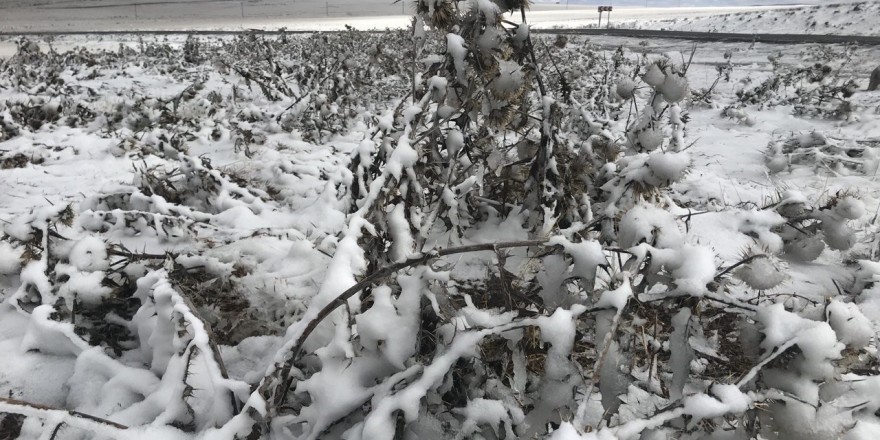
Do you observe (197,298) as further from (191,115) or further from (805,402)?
(191,115)

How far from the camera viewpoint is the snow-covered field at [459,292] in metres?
1.15

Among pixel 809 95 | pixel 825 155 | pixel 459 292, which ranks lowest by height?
pixel 459 292

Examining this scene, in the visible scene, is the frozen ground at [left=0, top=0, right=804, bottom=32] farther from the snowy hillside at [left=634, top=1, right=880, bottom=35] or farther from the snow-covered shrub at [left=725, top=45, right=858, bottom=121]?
the snow-covered shrub at [left=725, top=45, right=858, bottom=121]

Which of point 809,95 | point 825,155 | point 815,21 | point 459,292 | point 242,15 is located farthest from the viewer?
point 242,15

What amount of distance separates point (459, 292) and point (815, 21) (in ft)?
102

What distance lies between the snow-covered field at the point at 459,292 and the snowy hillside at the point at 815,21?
76.2ft

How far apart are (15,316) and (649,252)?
2.52 metres

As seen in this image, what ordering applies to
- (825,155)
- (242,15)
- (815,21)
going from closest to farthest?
(825,155) < (815,21) < (242,15)

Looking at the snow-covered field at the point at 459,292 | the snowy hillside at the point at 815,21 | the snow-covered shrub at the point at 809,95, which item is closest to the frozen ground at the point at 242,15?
the snowy hillside at the point at 815,21

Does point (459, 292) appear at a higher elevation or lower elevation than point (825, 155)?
lower

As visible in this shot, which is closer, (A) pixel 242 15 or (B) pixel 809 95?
(B) pixel 809 95

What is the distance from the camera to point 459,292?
2000mm

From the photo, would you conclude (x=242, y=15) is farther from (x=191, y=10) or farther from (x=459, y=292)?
(x=459, y=292)

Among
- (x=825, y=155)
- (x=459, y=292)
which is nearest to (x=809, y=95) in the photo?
(x=825, y=155)
